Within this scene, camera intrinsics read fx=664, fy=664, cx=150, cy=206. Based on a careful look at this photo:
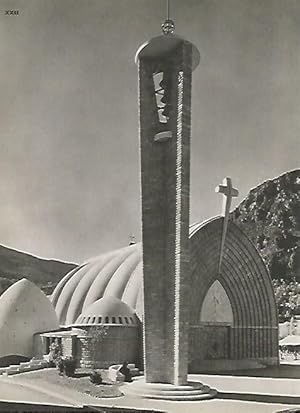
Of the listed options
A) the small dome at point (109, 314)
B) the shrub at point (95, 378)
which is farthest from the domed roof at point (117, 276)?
the shrub at point (95, 378)

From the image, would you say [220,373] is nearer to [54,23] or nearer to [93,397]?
[93,397]

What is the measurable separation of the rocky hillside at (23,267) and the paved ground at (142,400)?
29.8 inches

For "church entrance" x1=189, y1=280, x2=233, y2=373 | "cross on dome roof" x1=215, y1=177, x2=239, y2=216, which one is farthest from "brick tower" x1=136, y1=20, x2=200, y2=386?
"church entrance" x1=189, y1=280, x2=233, y2=373

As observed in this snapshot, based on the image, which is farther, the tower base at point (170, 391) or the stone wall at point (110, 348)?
the stone wall at point (110, 348)

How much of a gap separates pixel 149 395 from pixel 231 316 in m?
2.57

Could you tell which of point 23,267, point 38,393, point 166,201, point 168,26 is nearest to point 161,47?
point 168,26

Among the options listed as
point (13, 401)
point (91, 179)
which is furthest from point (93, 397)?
point (91, 179)

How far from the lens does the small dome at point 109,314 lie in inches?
255

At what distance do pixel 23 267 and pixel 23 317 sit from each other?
1.95 m

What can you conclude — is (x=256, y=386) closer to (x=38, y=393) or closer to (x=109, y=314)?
(x=38, y=393)

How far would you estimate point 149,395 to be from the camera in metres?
4.72

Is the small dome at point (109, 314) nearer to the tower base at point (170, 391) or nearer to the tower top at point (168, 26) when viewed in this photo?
the tower base at point (170, 391)

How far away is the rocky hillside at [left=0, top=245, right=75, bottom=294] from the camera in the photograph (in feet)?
16.4

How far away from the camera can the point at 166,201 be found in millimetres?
5285
